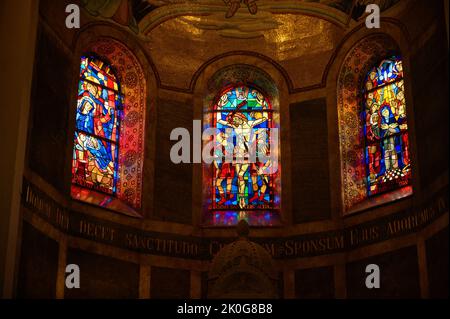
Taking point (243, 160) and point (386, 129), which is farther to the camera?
point (243, 160)

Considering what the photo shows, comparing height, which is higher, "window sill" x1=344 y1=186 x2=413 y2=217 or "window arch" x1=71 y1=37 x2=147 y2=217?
"window arch" x1=71 y1=37 x2=147 y2=217

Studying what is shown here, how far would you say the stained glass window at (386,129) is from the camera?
20.0m

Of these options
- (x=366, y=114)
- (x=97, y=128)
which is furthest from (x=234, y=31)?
(x=97, y=128)

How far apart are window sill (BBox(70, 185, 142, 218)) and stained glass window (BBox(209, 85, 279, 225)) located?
192cm

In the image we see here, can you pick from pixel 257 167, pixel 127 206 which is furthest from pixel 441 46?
pixel 127 206

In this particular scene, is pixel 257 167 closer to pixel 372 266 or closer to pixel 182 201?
pixel 182 201

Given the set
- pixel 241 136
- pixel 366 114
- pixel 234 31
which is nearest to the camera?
pixel 366 114

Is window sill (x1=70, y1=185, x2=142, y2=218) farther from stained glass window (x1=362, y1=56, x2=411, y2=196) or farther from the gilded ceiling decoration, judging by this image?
stained glass window (x1=362, y1=56, x2=411, y2=196)

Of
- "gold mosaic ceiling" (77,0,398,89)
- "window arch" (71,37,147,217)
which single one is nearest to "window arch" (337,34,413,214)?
"gold mosaic ceiling" (77,0,398,89)

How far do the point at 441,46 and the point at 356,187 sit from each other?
3543mm

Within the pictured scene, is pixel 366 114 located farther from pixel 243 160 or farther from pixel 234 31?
pixel 234 31

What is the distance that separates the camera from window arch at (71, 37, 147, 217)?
20.0 metres

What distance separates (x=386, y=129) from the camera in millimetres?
20547

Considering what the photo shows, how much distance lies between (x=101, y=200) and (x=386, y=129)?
5.95m
